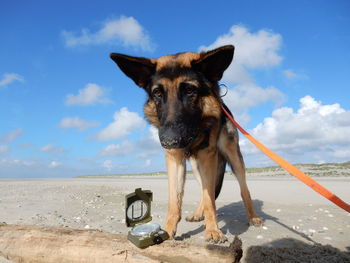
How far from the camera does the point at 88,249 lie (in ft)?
10.1

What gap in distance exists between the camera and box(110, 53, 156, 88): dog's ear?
4.23 metres

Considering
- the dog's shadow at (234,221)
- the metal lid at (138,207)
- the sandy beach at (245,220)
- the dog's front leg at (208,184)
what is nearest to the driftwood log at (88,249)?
the metal lid at (138,207)

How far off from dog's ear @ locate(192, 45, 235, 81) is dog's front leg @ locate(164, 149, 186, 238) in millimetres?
1212

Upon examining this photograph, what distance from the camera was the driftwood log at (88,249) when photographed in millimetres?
2717

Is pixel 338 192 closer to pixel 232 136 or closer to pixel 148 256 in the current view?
pixel 232 136

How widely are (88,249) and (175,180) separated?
73.5 inches

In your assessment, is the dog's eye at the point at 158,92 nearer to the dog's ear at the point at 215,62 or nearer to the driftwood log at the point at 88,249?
the dog's ear at the point at 215,62

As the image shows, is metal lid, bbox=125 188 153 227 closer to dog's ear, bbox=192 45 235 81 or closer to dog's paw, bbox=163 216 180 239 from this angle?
dog's paw, bbox=163 216 180 239

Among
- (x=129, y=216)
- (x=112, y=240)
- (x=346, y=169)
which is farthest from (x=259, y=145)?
(x=346, y=169)

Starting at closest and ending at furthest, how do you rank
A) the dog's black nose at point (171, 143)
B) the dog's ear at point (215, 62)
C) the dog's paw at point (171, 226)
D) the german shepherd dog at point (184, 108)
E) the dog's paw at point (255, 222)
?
1. the dog's black nose at point (171, 143)
2. the german shepherd dog at point (184, 108)
3. the dog's ear at point (215, 62)
4. the dog's paw at point (171, 226)
5. the dog's paw at point (255, 222)

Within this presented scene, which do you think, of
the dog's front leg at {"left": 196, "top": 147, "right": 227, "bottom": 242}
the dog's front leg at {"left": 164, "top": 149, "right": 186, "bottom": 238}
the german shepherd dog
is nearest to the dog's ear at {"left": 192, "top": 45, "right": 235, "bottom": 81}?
the german shepherd dog

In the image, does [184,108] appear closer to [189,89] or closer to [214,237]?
[189,89]

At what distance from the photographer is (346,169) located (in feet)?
83.3

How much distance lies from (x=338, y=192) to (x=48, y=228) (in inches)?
407
